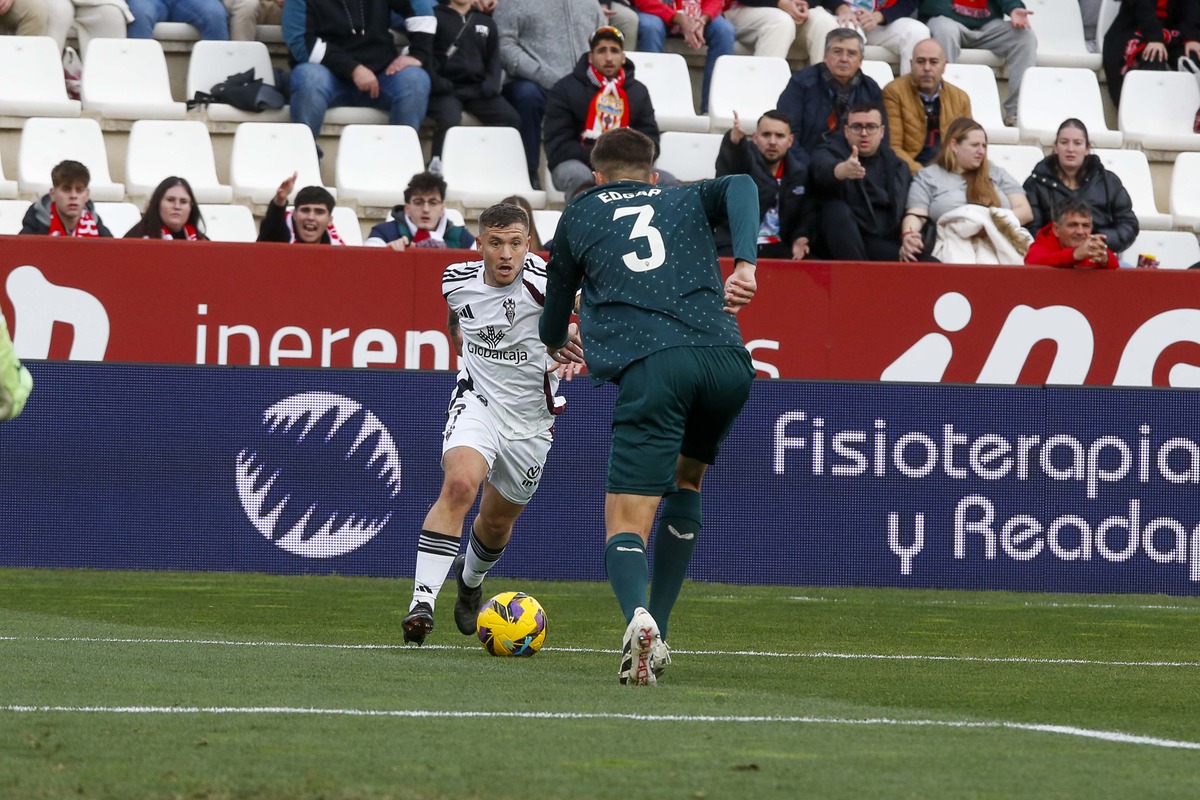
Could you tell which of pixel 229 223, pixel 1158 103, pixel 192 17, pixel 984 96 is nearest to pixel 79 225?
pixel 229 223

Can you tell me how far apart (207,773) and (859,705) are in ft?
7.88

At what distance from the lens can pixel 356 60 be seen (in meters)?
15.6

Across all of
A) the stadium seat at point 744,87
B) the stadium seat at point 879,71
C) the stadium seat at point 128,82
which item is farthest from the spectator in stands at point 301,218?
the stadium seat at point 879,71

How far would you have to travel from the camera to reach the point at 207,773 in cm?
447

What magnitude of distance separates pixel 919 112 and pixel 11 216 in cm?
695

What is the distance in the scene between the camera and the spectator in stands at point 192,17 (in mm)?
16234

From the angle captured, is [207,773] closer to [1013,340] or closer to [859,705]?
[859,705]

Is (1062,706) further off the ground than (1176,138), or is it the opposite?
(1176,138)

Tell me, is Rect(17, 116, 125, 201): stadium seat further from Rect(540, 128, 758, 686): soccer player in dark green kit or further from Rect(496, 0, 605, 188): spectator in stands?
Rect(540, 128, 758, 686): soccer player in dark green kit

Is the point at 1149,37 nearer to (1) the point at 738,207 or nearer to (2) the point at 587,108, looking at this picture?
(2) the point at 587,108

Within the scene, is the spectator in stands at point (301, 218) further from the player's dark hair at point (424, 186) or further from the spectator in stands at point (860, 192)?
the spectator in stands at point (860, 192)

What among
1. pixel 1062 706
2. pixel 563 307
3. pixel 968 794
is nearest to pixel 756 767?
pixel 968 794

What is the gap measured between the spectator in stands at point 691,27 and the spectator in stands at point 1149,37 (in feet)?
12.1

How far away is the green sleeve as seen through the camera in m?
6.78
